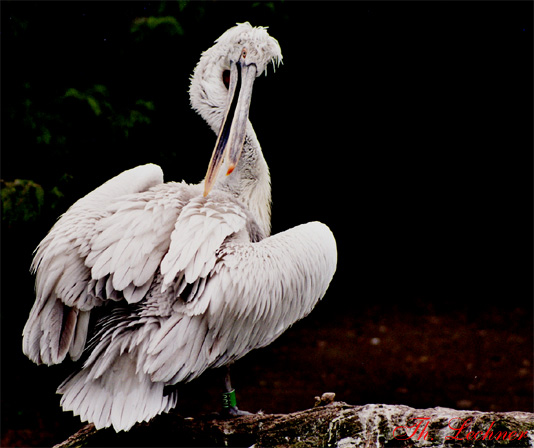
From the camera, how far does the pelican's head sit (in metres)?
2.80

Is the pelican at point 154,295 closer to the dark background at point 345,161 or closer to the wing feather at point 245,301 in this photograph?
the wing feather at point 245,301

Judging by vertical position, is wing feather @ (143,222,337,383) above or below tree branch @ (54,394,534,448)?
above

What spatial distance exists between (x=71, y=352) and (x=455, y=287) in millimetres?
4758

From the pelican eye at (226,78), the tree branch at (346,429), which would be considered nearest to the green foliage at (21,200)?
the pelican eye at (226,78)

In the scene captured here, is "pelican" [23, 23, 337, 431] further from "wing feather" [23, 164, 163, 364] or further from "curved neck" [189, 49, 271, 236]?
"curved neck" [189, 49, 271, 236]

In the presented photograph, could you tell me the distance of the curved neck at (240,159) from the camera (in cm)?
300

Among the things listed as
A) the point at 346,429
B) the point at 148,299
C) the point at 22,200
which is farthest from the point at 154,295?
the point at 22,200

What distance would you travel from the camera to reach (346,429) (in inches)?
90.0

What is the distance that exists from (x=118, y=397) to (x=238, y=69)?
1.68 meters

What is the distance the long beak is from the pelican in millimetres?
159

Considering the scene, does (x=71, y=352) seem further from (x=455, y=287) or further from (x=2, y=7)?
(x=455, y=287)

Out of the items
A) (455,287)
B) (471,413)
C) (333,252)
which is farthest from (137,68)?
(455,287)
